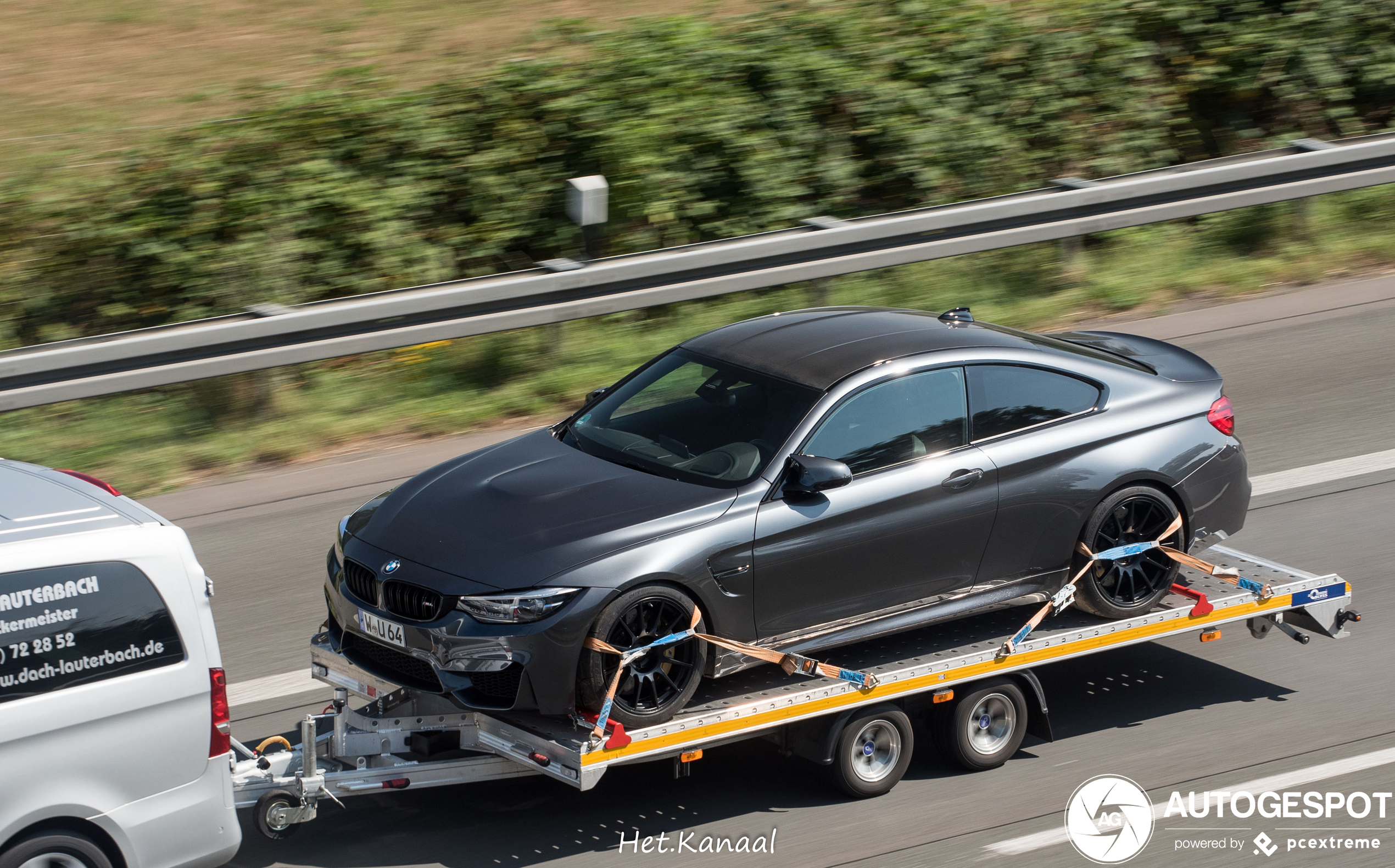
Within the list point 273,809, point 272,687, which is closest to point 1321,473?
point 272,687

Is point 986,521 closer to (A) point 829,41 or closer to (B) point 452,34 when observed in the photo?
(A) point 829,41

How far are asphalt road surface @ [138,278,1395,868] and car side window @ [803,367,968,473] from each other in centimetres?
144

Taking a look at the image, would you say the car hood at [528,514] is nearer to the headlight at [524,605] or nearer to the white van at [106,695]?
the headlight at [524,605]

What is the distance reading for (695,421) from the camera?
23.3 ft

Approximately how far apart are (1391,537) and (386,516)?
6.24 m

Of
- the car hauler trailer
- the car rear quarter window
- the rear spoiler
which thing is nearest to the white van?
the car rear quarter window

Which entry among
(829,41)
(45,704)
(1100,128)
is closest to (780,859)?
(45,704)

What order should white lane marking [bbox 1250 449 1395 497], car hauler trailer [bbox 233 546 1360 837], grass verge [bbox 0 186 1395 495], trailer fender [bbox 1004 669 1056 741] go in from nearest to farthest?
1. car hauler trailer [bbox 233 546 1360 837]
2. trailer fender [bbox 1004 669 1056 741]
3. white lane marking [bbox 1250 449 1395 497]
4. grass verge [bbox 0 186 1395 495]

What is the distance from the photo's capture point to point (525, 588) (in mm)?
6070

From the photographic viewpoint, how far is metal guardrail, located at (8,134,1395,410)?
408 inches

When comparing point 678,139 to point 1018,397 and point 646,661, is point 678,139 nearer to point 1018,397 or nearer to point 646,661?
point 1018,397

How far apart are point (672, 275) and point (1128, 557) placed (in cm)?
538

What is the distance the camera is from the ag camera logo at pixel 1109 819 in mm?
6266

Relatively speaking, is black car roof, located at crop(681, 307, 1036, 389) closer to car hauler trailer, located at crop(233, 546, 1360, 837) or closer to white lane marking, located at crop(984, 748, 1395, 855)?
car hauler trailer, located at crop(233, 546, 1360, 837)
